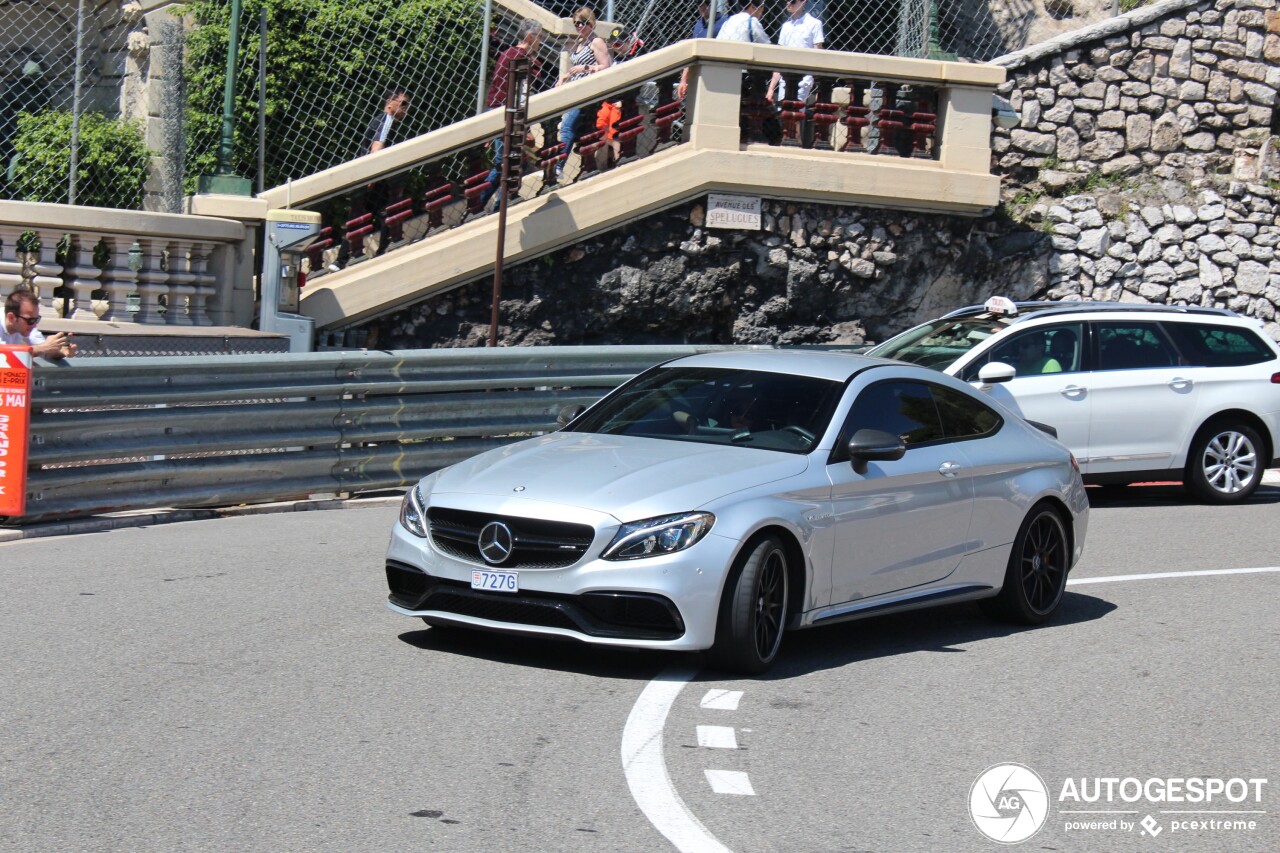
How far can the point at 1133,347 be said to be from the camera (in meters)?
14.8

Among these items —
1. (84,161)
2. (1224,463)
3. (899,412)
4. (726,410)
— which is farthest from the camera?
(84,161)

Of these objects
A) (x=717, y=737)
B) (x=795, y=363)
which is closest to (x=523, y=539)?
(x=717, y=737)

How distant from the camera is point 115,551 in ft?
34.0

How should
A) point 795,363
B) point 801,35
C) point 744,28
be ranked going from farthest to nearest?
point 801,35 < point 744,28 < point 795,363

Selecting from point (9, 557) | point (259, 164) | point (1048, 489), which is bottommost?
point (9, 557)

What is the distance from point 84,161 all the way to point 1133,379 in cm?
988

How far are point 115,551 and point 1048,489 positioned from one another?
5.61 metres

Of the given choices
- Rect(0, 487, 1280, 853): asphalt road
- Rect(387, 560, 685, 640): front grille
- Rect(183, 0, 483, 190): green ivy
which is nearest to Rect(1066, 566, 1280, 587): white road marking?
Rect(0, 487, 1280, 853): asphalt road

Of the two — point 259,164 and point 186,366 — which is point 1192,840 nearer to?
point 186,366

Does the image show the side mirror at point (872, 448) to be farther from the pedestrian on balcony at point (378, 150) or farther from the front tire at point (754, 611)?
the pedestrian on balcony at point (378, 150)

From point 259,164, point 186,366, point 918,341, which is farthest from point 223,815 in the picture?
point 259,164

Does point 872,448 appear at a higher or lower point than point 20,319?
lower

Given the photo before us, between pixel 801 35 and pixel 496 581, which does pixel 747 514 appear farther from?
pixel 801 35

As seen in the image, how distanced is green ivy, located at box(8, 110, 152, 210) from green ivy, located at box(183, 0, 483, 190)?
0.92 m
